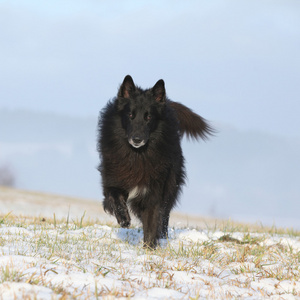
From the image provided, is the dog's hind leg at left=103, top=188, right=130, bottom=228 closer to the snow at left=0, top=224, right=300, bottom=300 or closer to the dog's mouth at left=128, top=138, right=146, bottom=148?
the snow at left=0, top=224, right=300, bottom=300

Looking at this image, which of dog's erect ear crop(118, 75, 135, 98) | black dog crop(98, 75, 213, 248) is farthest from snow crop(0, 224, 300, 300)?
dog's erect ear crop(118, 75, 135, 98)

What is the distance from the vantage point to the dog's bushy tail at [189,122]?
8.30m

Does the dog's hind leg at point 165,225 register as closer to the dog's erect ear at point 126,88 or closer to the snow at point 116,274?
the snow at point 116,274

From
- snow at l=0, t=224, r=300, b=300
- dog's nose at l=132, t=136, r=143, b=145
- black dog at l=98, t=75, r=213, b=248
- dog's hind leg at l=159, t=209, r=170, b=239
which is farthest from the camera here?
dog's hind leg at l=159, t=209, r=170, b=239

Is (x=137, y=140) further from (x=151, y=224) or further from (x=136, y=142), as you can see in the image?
(x=151, y=224)

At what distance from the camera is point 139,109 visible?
6.47 metres

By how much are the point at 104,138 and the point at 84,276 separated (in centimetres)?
303

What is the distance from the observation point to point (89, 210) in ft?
90.3

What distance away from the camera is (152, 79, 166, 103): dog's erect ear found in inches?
262

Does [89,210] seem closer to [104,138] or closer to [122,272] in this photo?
[104,138]

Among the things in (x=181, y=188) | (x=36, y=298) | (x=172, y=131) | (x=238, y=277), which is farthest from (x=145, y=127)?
(x=36, y=298)

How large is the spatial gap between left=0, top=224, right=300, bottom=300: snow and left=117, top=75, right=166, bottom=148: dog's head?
151cm

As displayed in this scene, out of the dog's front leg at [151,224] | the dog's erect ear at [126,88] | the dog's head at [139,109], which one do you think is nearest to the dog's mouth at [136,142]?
the dog's head at [139,109]

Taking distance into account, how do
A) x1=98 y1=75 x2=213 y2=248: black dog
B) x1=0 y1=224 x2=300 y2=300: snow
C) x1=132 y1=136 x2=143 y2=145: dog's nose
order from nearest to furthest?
x1=0 y1=224 x2=300 y2=300: snow, x1=132 y1=136 x2=143 y2=145: dog's nose, x1=98 y1=75 x2=213 y2=248: black dog
